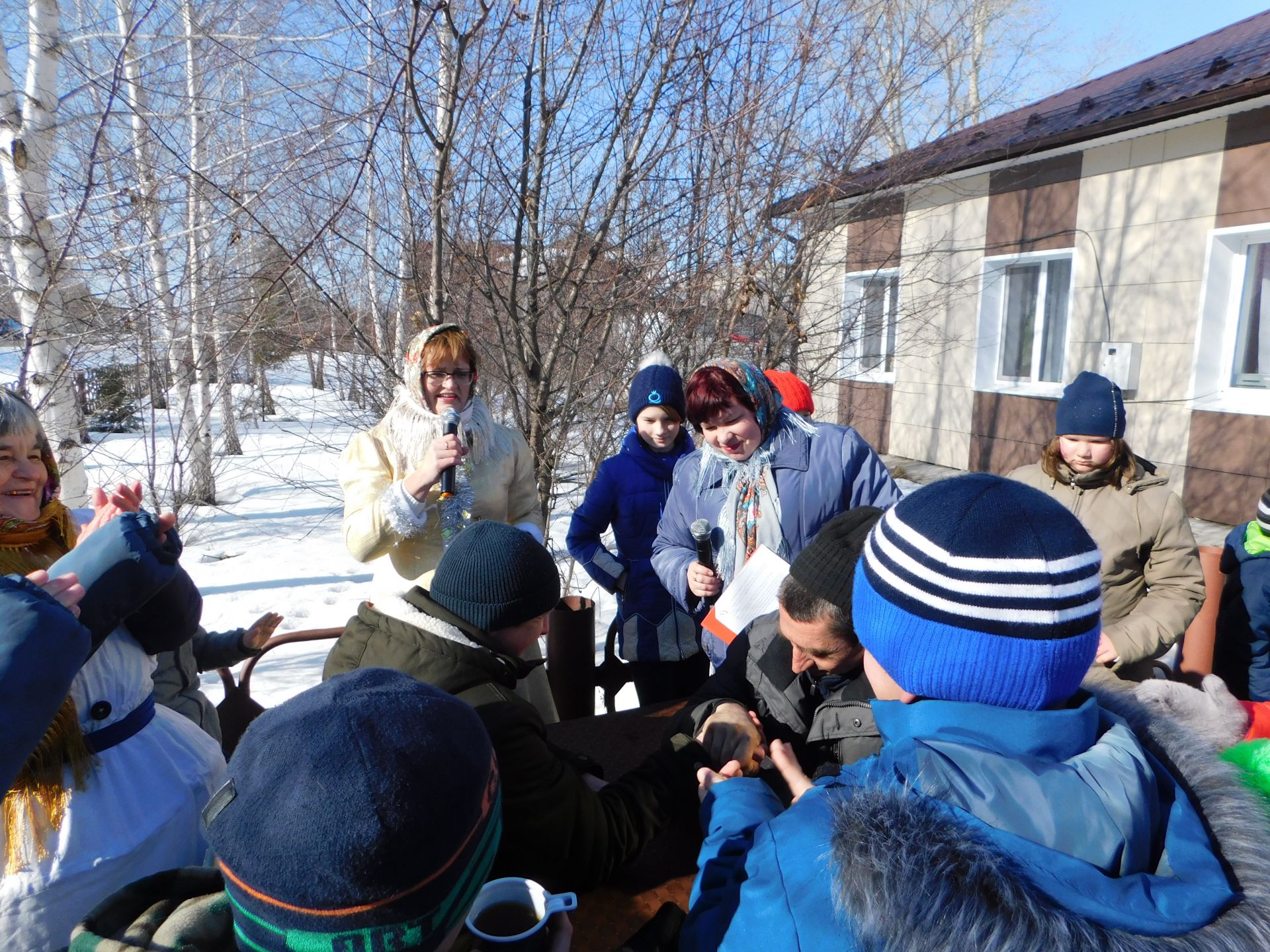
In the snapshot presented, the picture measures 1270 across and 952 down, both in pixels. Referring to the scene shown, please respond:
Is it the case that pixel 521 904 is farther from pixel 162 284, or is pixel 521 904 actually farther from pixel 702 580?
pixel 162 284

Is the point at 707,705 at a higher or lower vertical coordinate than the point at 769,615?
lower

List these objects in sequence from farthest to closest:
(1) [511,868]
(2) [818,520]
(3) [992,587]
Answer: (2) [818,520] → (1) [511,868] → (3) [992,587]

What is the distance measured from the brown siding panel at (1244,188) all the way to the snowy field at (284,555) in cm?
395

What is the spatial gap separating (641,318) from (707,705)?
304 centimetres

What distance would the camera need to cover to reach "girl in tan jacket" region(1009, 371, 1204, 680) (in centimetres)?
262

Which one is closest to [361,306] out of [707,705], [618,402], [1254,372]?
[618,402]

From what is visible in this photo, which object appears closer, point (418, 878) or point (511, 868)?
point (418, 878)

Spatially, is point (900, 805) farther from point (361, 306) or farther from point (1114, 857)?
point (361, 306)

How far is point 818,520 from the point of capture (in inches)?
98.0

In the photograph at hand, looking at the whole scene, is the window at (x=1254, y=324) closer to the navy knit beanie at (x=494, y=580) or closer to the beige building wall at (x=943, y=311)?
the beige building wall at (x=943, y=311)

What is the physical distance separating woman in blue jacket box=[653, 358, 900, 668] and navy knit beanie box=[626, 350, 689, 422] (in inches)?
23.9

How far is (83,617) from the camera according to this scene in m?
1.38

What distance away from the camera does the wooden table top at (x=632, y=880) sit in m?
1.36

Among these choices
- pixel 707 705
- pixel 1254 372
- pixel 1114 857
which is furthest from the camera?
pixel 1254 372
